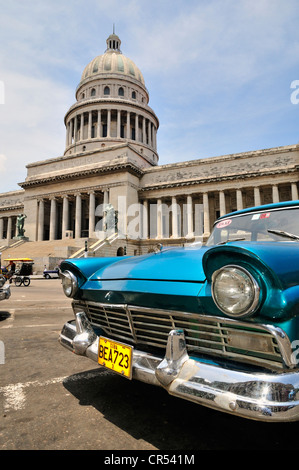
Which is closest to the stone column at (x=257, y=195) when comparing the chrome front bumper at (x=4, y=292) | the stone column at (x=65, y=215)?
the stone column at (x=65, y=215)

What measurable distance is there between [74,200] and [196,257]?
3867 centimetres

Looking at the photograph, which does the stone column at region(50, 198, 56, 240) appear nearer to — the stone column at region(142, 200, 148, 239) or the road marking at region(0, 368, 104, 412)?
the stone column at region(142, 200, 148, 239)

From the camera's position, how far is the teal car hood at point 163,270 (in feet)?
6.86

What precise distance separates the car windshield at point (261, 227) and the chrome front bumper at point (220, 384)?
4.72 ft

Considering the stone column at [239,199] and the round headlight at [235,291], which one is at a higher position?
the stone column at [239,199]

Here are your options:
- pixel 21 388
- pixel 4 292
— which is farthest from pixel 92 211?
pixel 21 388

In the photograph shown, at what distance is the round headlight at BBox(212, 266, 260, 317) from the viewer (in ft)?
5.33

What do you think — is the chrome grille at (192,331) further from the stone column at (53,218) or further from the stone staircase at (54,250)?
the stone column at (53,218)

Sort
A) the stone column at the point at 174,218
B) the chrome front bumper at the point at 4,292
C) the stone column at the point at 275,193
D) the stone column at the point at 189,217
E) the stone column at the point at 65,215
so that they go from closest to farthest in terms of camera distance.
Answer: the chrome front bumper at the point at 4,292 → the stone column at the point at 275,193 → the stone column at the point at 189,217 → the stone column at the point at 174,218 → the stone column at the point at 65,215

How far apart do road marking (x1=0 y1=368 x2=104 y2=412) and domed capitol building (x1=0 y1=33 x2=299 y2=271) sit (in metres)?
23.3

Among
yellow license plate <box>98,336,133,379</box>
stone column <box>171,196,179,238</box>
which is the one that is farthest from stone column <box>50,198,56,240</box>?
yellow license plate <box>98,336,133,379</box>

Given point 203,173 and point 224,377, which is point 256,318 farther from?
point 203,173

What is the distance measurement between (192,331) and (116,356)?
2.23ft
